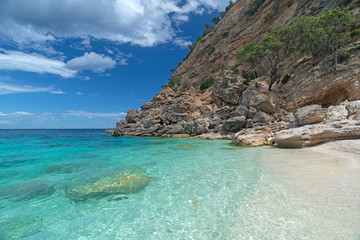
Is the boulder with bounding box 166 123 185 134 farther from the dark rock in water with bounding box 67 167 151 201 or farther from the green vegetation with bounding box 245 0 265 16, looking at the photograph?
the green vegetation with bounding box 245 0 265 16

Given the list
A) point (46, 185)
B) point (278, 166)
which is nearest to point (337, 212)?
point (278, 166)

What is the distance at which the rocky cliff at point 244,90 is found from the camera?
671 inches

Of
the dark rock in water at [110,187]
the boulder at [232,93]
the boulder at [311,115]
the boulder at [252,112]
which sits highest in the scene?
the boulder at [232,93]

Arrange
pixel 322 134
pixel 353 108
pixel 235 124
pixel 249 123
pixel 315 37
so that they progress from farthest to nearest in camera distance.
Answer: pixel 235 124
pixel 249 123
pixel 315 37
pixel 353 108
pixel 322 134

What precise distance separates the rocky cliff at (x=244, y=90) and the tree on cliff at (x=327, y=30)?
4.34 feet

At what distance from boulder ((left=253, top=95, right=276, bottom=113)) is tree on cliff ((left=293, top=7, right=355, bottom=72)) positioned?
19.1 feet

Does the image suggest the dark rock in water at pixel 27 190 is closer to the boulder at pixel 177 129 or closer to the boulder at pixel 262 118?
the boulder at pixel 262 118

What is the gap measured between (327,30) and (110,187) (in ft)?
78.1

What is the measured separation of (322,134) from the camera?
384 inches

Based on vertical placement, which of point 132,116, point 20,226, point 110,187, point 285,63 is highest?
point 285,63

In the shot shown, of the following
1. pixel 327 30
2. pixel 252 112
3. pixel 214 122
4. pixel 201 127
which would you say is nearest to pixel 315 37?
pixel 327 30

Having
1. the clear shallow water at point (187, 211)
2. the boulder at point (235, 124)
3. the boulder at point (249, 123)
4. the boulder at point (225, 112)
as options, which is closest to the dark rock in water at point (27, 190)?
the clear shallow water at point (187, 211)

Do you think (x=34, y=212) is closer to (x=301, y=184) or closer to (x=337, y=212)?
(x=337, y=212)

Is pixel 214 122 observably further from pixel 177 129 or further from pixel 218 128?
pixel 177 129
